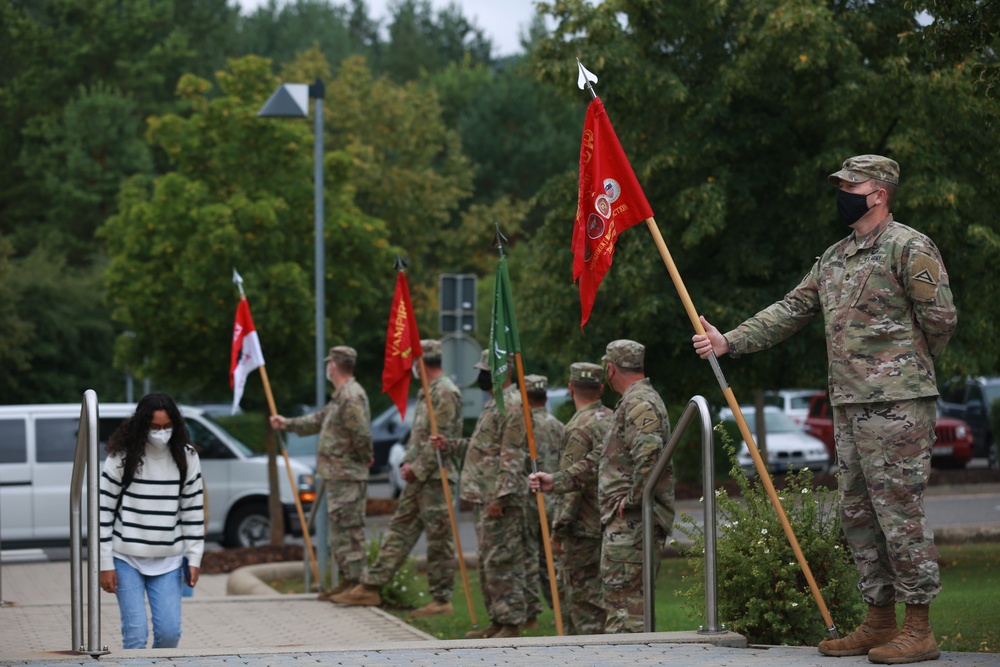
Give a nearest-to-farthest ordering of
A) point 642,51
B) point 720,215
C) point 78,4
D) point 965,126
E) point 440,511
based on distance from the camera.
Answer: point 440,511 → point 965,126 → point 720,215 → point 642,51 → point 78,4

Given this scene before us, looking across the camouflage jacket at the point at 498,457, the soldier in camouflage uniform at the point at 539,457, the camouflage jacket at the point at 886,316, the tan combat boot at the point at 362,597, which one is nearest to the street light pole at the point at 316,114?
the tan combat boot at the point at 362,597

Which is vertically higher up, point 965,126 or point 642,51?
point 642,51

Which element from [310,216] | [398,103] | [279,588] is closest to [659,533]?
[279,588]

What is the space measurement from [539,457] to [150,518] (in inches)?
145

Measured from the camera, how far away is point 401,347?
12.0 meters

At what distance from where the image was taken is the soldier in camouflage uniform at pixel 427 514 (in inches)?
473

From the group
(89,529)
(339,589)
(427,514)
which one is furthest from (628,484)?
(339,589)

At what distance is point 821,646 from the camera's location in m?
6.43

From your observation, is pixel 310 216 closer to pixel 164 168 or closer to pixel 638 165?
pixel 638 165

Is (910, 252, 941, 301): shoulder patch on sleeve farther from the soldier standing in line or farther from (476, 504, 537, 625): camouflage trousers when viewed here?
(476, 504, 537, 625): camouflage trousers

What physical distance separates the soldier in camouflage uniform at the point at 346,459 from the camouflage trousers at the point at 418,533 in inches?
13.6

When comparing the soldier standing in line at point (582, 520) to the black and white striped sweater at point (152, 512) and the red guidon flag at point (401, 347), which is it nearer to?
the red guidon flag at point (401, 347)

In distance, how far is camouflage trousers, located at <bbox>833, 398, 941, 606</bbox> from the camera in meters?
6.05

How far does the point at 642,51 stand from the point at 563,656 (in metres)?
10.2
